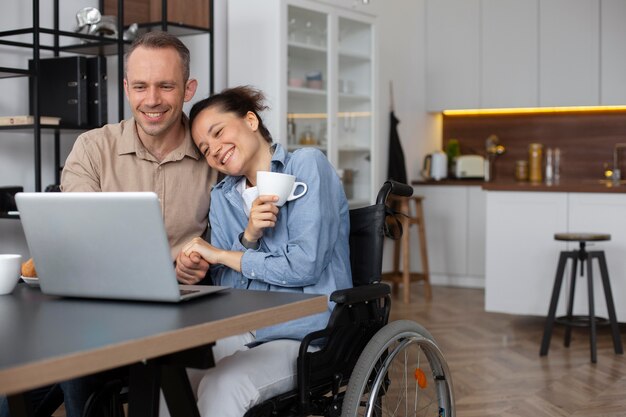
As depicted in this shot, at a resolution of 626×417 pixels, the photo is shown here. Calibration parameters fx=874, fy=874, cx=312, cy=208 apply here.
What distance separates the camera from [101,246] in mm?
1584

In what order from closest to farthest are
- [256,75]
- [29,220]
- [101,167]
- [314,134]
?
[29,220]
[101,167]
[256,75]
[314,134]

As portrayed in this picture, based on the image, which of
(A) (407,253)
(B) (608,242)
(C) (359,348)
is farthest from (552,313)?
(C) (359,348)

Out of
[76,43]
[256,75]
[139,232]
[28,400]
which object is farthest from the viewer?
[256,75]

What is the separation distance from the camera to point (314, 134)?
564 centimetres

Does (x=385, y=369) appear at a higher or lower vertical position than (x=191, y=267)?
lower

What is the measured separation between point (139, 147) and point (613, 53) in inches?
205

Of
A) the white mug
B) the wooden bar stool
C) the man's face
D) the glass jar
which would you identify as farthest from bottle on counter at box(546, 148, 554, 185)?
the white mug

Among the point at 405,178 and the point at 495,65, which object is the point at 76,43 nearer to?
the point at 405,178

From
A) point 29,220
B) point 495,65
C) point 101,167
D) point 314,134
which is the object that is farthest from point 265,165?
point 495,65

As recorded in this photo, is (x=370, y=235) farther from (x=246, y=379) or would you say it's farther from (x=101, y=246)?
(x=101, y=246)

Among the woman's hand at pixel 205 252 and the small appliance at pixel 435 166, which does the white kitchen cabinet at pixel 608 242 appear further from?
the woman's hand at pixel 205 252

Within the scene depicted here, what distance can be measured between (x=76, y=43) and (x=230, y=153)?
255 centimetres

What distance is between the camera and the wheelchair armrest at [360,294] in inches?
75.2

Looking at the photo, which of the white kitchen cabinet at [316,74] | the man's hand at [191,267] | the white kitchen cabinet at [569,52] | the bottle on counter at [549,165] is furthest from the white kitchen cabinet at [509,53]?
the man's hand at [191,267]
